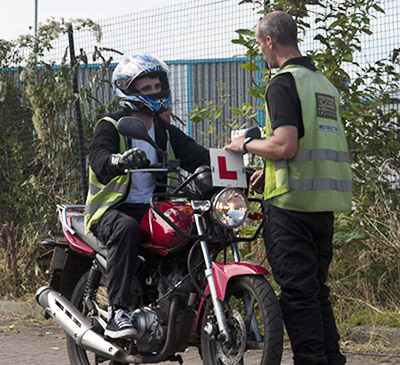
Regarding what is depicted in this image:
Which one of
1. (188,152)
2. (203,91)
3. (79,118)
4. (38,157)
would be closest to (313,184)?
(188,152)

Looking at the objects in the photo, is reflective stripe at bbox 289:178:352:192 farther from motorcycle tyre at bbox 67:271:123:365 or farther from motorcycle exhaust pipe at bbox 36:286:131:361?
motorcycle tyre at bbox 67:271:123:365

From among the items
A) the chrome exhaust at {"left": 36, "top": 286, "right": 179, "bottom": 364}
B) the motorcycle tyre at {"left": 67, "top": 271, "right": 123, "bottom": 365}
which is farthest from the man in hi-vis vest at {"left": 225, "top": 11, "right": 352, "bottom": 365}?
the motorcycle tyre at {"left": 67, "top": 271, "right": 123, "bottom": 365}

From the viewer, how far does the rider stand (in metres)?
4.80

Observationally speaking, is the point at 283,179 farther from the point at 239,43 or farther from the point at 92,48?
the point at 92,48

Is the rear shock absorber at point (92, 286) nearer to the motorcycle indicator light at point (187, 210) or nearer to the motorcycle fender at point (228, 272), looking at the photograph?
the motorcycle indicator light at point (187, 210)

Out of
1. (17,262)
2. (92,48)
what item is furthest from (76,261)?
(92,48)

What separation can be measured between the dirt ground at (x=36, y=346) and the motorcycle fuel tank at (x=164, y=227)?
143 cm

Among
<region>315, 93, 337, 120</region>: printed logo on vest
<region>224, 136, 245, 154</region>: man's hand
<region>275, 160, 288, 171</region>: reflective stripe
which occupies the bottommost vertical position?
<region>275, 160, 288, 171</region>: reflective stripe

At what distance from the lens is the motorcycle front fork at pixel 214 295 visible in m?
4.35

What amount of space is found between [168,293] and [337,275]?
9.08 feet

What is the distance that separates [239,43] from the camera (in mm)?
7168

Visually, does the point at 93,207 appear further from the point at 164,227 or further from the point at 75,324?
the point at 75,324

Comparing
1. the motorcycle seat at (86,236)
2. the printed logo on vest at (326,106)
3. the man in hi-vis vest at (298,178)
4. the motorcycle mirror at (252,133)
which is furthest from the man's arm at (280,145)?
the motorcycle seat at (86,236)

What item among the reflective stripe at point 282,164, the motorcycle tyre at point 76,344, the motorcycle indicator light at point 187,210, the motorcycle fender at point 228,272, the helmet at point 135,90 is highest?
the helmet at point 135,90
